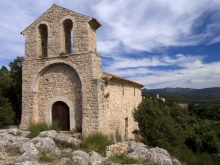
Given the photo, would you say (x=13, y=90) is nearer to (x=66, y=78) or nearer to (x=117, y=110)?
(x=66, y=78)

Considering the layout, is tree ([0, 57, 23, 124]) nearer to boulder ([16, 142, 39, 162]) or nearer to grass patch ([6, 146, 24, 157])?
grass patch ([6, 146, 24, 157])

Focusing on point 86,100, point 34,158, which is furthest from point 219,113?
point 34,158

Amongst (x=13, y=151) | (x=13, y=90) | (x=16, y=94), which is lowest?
(x=13, y=151)

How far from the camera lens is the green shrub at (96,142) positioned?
832 cm

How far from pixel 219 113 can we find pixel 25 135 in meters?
53.2

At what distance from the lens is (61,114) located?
11141 mm

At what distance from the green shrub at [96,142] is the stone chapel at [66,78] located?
26.4 inches

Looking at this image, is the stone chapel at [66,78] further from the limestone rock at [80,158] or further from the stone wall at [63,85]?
the limestone rock at [80,158]

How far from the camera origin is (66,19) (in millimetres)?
10898

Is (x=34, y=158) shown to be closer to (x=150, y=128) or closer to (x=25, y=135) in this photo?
(x=25, y=135)

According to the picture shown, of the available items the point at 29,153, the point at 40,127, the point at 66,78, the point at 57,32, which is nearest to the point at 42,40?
the point at 57,32

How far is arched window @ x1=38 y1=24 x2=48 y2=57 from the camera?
11617 millimetres

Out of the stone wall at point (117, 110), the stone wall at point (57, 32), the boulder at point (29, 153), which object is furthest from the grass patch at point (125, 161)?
the stone wall at point (57, 32)

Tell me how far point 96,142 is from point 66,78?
13.4ft
